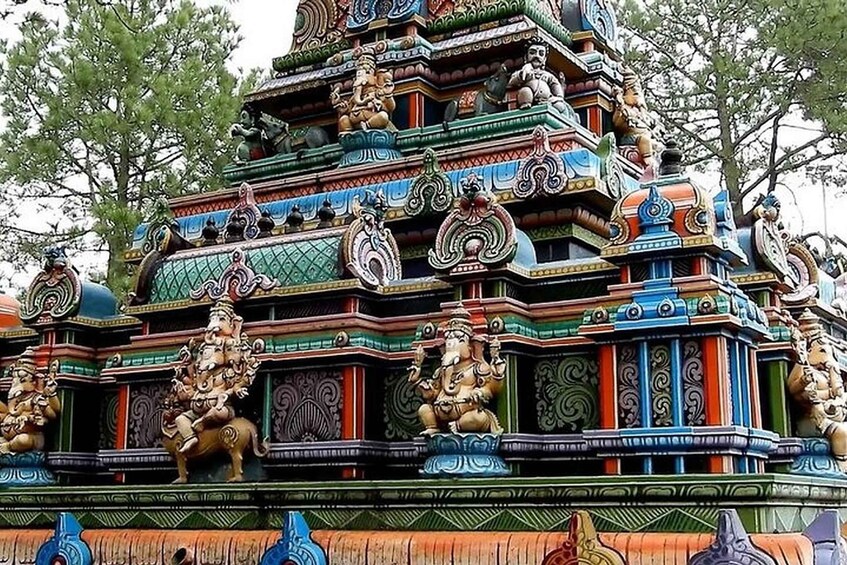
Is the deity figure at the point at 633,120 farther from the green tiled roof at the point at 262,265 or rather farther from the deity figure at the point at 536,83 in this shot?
the green tiled roof at the point at 262,265

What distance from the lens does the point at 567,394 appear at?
8.32 metres

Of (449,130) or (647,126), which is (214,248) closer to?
(449,130)

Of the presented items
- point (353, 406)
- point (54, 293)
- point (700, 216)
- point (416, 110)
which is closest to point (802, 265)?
point (700, 216)

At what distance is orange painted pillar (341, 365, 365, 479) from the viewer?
8734 mm

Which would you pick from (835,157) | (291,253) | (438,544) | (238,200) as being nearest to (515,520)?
(438,544)

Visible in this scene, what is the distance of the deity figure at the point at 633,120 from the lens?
12938mm

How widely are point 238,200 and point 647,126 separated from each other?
491 centimetres

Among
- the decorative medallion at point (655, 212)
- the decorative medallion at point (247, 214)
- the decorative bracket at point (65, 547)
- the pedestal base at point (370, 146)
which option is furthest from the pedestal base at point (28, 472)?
the decorative medallion at point (655, 212)

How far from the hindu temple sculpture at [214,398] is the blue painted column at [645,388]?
314 cm

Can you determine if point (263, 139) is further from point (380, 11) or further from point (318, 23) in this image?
point (380, 11)

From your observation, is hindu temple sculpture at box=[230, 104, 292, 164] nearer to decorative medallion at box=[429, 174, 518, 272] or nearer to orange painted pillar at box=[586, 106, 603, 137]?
orange painted pillar at box=[586, 106, 603, 137]

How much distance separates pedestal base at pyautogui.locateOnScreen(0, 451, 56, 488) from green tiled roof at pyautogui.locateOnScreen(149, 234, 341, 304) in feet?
6.10

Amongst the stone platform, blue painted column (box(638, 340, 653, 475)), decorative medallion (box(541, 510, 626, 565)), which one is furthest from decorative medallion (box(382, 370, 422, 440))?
decorative medallion (box(541, 510, 626, 565))

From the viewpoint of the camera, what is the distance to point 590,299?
27.3ft
